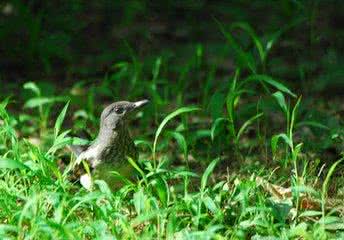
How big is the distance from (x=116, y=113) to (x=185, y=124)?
2.90 ft

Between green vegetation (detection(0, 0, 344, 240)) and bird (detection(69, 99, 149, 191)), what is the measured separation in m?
0.10

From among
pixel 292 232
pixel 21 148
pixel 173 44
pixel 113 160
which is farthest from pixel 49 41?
pixel 292 232

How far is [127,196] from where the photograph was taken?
19.3 ft

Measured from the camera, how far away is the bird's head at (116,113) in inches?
245

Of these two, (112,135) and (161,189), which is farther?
(112,135)

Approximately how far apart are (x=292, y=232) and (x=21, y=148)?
2.47m

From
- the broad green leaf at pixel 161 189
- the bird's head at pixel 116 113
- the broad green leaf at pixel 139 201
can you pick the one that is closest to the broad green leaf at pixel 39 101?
the bird's head at pixel 116 113

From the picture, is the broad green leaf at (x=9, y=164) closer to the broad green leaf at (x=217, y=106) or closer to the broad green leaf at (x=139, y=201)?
the broad green leaf at (x=139, y=201)

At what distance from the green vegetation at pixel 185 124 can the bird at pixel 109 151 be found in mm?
96

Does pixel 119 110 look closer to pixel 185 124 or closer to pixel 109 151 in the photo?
pixel 109 151

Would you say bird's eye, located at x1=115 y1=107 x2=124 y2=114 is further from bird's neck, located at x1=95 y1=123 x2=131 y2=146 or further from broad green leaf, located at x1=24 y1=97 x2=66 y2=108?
broad green leaf, located at x1=24 y1=97 x2=66 y2=108

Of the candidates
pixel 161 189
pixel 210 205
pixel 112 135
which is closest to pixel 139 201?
pixel 161 189

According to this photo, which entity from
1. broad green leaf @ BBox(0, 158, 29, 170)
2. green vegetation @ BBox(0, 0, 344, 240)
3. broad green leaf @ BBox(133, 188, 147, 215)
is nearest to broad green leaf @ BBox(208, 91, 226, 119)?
green vegetation @ BBox(0, 0, 344, 240)

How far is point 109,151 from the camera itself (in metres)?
6.03
